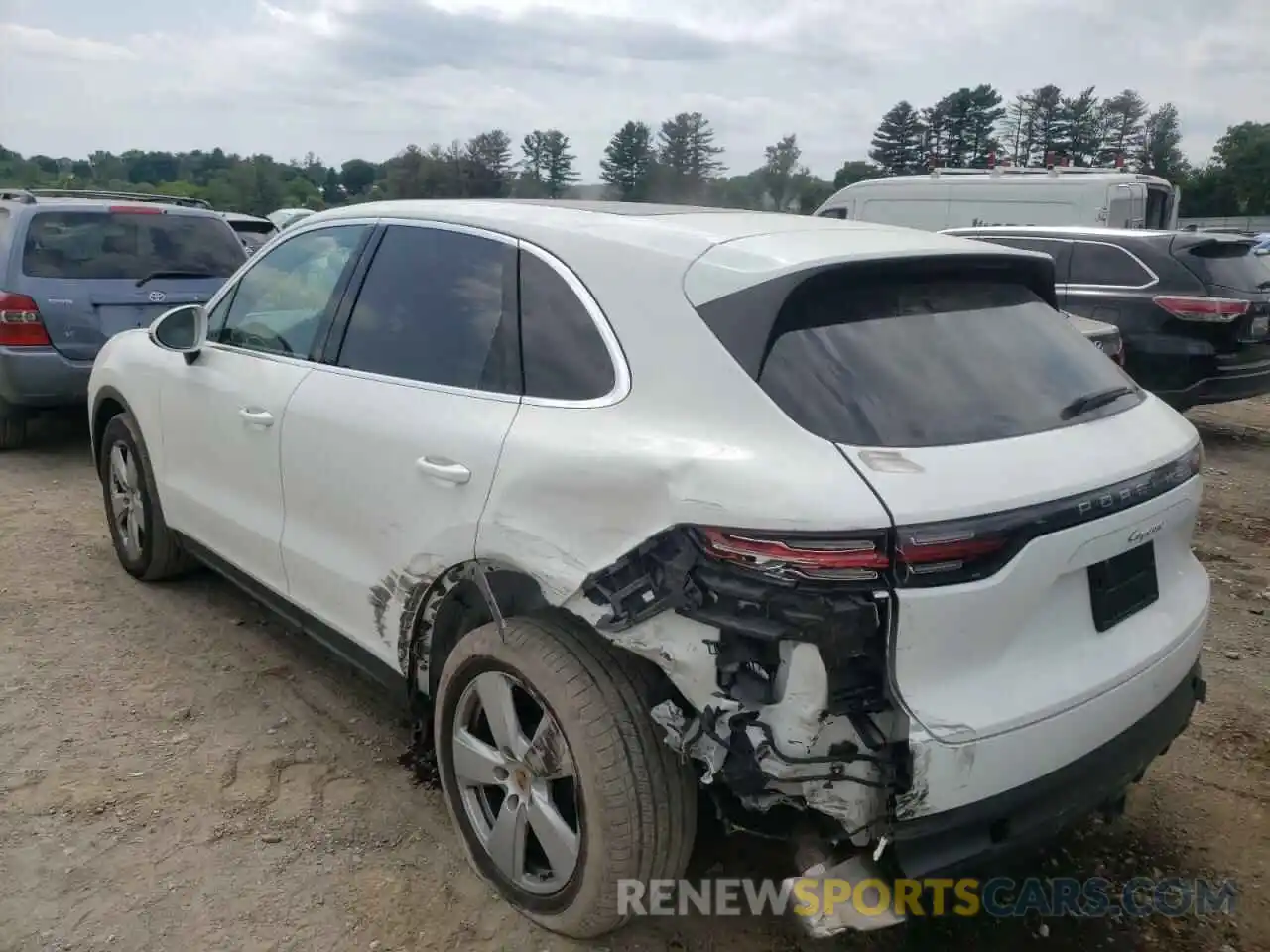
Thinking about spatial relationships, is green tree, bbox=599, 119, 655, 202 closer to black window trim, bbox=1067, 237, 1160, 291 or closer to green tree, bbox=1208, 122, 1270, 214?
black window trim, bbox=1067, 237, 1160, 291

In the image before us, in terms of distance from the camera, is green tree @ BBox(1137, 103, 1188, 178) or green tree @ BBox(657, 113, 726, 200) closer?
green tree @ BBox(657, 113, 726, 200)

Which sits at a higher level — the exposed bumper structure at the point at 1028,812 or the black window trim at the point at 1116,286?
the black window trim at the point at 1116,286

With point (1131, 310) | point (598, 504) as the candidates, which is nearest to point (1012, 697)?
point (598, 504)

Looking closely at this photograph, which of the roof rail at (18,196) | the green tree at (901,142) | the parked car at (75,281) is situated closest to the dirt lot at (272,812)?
the parked car at (75,281)

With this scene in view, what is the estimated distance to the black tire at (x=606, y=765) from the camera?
2.26 meters

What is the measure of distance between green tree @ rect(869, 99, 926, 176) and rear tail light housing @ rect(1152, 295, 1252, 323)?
19.1 meters

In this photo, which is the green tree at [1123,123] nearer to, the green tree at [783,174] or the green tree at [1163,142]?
the green tree at [1163,142]

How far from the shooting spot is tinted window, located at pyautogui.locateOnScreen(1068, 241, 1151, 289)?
8.24 metres

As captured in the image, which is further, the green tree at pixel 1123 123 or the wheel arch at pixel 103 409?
the green tree at pixel 1123 123

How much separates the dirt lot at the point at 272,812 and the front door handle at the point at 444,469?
110 centimetres

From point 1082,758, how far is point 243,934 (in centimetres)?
207

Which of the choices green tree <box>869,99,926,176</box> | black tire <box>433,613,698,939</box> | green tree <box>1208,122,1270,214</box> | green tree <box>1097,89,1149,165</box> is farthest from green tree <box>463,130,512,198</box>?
green tree <box>1208,122,1270,214</box>

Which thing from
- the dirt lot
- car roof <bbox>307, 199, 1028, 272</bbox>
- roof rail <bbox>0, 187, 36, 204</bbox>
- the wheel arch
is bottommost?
the dirt lot

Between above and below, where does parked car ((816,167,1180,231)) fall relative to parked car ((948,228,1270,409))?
above
